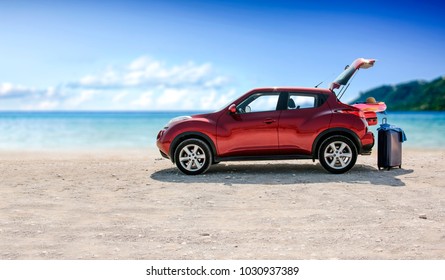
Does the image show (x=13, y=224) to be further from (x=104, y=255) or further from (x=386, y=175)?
(x=386, y=175)

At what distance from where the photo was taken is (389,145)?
1129 cm

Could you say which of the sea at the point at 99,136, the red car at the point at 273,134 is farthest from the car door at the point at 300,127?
the sea at the point at 99,136

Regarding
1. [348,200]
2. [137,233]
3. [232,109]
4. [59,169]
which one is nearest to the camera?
[137,233]

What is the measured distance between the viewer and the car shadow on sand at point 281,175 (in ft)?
32.7

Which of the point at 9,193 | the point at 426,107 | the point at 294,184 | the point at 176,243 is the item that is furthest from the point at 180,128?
the point at 426,107

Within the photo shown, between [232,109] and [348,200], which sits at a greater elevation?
[232,109]

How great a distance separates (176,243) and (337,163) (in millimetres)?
5483

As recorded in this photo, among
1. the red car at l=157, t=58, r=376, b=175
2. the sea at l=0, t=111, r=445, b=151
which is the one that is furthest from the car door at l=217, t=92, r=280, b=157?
the sea at l=0, t=111, r=445, b=151

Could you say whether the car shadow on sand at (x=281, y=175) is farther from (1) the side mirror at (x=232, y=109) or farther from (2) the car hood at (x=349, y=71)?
(2) the car hood at (x=349, y=71)

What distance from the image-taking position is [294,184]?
9586 mm

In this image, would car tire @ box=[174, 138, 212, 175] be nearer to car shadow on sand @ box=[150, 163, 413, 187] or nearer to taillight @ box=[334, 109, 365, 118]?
car shadow on sand @ box=[150, 163, 413, 187]

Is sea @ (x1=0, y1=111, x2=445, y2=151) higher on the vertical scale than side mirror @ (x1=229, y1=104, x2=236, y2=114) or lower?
lower

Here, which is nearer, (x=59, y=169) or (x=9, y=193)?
(x=9, y=193)

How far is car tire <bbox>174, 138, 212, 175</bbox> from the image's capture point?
1059cm
